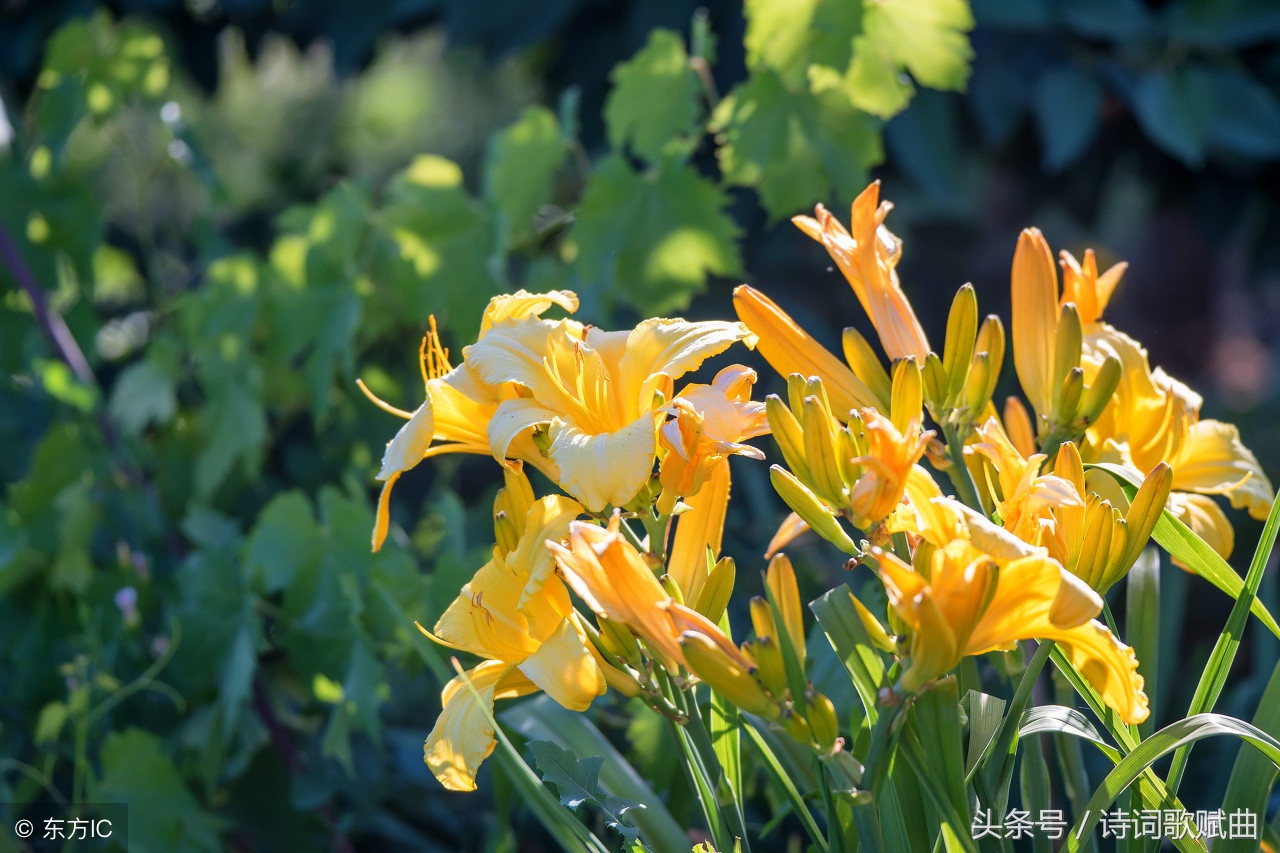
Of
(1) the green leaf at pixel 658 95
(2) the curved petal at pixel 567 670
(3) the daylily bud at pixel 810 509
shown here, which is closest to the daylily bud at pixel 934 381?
(3) the daylily bud at pixel 810 509

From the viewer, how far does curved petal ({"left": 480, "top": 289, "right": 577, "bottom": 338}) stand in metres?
0.53

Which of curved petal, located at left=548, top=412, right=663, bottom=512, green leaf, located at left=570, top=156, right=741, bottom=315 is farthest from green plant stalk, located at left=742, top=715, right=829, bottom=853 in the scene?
green leaf, located at left=570, top=156, right=741, bottom=315

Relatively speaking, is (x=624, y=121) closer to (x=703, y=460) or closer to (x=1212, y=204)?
(x=703, y=460)

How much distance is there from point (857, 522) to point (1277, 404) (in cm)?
182

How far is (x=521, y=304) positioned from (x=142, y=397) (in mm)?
1028

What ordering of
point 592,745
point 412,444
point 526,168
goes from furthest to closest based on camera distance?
point 526,168, point 592,745, point 412,444

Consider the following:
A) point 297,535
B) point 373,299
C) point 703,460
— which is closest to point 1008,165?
point 373,299

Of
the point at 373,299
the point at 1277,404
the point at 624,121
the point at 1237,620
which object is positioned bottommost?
the point at 1277,404

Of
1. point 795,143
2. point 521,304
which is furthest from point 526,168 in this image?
point 521,304

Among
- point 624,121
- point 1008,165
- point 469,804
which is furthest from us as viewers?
point 1008,165

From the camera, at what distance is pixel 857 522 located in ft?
1.48

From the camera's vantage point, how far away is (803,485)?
0.47 metres

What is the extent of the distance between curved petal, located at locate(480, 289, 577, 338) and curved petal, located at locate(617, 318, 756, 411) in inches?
1.9

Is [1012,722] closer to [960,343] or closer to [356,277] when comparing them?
[960,343]
